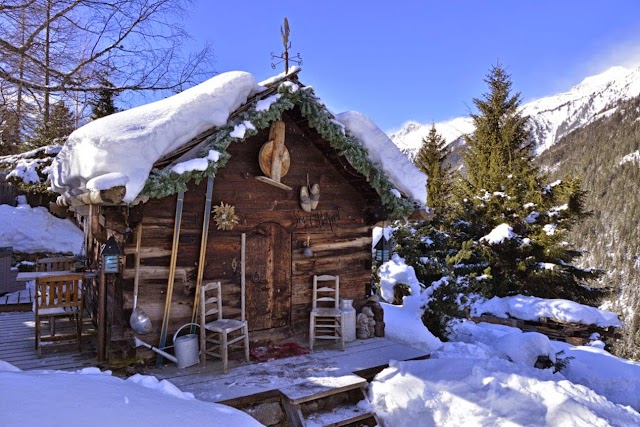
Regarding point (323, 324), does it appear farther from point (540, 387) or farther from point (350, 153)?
point (540, 387)

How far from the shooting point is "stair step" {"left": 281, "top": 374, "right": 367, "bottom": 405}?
5.13 meters

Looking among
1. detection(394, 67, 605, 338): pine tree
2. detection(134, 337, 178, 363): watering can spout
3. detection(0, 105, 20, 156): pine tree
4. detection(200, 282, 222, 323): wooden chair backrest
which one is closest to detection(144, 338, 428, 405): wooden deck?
detection(134, 337, 178, 363): watering can spout

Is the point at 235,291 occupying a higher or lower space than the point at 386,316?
higher

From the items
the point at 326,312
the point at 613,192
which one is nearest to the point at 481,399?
the point at 326,312

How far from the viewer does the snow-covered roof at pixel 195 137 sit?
519cm

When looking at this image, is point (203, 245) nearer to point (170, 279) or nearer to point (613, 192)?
point (170, 279)

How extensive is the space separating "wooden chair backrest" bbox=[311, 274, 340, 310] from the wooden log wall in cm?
15

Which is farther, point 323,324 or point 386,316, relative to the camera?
point 386,316

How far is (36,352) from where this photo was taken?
655 cm

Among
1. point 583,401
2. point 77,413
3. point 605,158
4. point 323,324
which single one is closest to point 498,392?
point 583,401

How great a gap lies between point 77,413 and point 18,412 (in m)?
0.35

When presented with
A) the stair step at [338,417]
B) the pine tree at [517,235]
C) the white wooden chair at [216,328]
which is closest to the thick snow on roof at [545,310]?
the pine tree at [517,235]

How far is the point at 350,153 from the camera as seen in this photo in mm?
7020

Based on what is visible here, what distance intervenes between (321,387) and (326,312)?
5.92 feet
